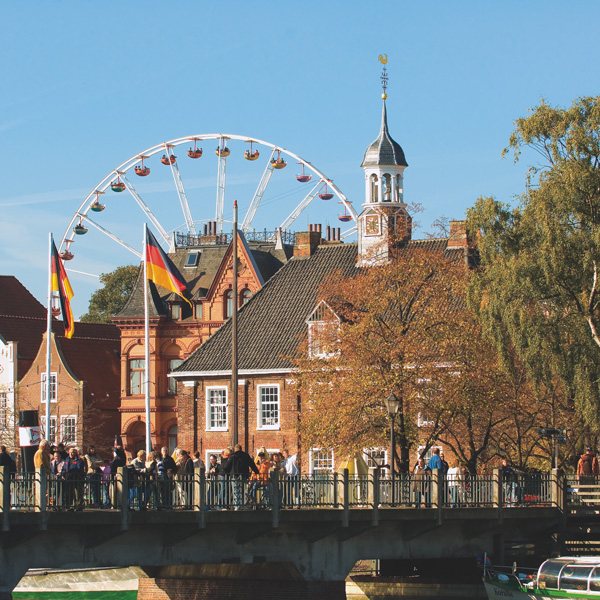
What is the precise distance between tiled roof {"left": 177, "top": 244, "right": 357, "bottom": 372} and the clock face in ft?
6.23

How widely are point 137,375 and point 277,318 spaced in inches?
701

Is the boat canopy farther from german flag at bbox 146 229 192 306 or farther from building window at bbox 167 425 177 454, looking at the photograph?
building window at bbox 167 425 177 454

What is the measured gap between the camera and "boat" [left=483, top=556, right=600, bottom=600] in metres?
35.2

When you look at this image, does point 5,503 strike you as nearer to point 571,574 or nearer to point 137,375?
point 571,574

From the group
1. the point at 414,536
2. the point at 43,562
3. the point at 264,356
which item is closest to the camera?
the point at 43,562

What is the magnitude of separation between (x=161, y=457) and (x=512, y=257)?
1641 cm

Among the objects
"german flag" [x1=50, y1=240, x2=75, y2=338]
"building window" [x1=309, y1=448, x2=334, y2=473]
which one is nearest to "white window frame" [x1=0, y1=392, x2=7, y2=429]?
"german flag" [x1=50, y1=240, x2=75, y2=338]

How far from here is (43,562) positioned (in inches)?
1149

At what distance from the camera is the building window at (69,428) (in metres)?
78.3

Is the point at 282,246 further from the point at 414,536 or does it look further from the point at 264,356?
the point at 414,536

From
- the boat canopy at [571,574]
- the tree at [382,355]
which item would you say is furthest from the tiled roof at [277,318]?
the boat canopy at [571,574]

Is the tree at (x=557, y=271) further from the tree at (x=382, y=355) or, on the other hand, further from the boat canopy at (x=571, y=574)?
the boat canopy at (x=571, y=574)

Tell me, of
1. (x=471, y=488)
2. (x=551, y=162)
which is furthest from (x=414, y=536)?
(x=551, y=162)

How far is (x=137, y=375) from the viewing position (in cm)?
7894
